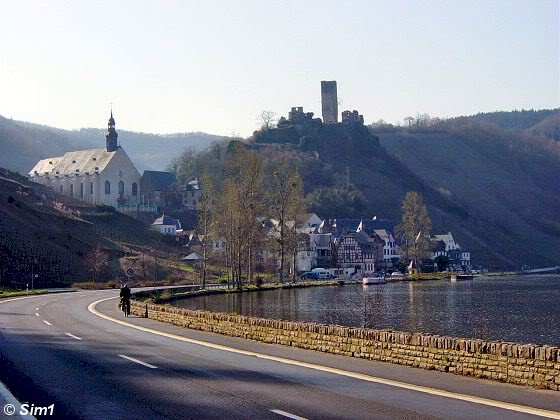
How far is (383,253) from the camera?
14962 cm

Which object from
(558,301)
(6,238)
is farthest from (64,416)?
(6,238)

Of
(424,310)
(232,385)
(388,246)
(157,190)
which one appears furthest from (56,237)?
(232,385)

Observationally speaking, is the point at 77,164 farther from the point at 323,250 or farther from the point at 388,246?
the point at 388,246

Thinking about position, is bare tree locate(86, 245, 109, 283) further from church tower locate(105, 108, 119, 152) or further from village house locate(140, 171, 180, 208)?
village house locate(140, 171, 180, 208)

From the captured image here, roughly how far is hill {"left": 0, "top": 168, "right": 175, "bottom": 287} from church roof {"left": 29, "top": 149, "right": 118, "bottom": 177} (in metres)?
19.3

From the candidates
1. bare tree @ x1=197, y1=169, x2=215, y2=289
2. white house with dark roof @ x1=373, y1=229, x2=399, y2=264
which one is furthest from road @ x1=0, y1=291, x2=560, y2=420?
white house with dark roof @ x1=373, y1=229, x2=399, y2=264

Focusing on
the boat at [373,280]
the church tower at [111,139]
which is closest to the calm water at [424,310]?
the boat at [373,280]

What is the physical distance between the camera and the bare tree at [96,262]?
94250 millimetres

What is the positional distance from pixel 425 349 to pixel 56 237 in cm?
8777

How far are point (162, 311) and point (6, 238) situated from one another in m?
62.5

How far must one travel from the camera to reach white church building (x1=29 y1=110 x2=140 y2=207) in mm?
160250

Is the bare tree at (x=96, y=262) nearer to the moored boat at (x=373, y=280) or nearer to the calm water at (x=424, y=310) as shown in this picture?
the calm water at (x=424, y=310)

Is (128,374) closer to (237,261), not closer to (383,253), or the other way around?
(237,261)

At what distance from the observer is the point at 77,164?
554 feet
